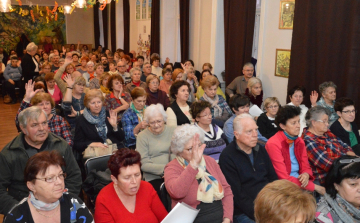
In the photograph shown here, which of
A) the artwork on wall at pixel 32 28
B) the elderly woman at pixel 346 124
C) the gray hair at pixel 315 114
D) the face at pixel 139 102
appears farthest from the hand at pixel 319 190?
the artwork on wall at pixel 32 28

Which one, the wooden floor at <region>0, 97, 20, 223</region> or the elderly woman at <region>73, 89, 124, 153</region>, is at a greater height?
the elderly woman at <region>73, 89, 124, 153</region>

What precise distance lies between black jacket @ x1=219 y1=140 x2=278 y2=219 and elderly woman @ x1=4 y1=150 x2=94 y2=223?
1.22 m

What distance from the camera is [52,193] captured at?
2.11 metres

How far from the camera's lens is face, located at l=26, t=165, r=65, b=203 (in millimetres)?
2104

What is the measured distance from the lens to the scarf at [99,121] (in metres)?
4.01

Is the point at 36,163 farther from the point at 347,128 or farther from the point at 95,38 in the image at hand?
the point at 95,38

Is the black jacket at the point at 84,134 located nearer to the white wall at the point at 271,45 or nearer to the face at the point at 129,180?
the face at the point at 129,180

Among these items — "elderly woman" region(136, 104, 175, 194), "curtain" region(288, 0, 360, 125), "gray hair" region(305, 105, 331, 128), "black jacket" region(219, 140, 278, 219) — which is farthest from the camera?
"curtain" region(288, 0, 360, 125)

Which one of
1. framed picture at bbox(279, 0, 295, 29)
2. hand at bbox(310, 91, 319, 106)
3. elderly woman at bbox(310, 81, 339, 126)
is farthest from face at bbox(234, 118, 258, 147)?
framed picture at bbox(279, 0, 295, 29)

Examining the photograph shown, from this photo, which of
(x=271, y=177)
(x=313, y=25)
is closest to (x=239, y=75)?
(x=313, y=25)

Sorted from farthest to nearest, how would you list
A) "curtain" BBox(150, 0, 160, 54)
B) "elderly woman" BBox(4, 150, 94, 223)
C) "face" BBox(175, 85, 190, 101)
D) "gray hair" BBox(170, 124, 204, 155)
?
"curtain" BBox(150, 0, 160, 54)
"face" BBox(175, 85, 190, 101)
"gray hair" BBox(170, 124, 204, 155)
"elderly woman" BBox(4, 150, 94, 223)

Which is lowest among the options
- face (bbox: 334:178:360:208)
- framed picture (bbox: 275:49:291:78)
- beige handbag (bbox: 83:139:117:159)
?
beige handbag (bbox: 83:139:117:159)

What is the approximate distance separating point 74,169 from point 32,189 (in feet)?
2.56

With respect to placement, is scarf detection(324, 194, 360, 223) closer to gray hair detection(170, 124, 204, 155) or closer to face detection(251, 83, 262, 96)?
gray hair detection(170, 124, 204, 155)
